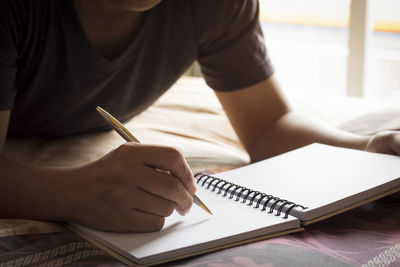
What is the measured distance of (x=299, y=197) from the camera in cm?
73

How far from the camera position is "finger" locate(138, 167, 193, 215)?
0.66 metres

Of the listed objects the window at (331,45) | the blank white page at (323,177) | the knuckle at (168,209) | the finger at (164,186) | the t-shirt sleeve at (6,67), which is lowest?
the window at (331,45)

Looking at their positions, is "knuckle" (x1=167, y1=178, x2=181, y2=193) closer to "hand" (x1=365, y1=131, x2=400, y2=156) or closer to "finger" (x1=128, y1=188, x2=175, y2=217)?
"finger" (x1=128, y1=188, x2=175, y2=217)

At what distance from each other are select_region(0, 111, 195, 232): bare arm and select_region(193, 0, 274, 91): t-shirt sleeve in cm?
53

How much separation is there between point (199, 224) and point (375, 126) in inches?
27.6

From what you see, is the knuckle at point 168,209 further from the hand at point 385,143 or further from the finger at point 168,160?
the hand at point 385,143

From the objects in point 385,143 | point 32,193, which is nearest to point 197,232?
point 32,193

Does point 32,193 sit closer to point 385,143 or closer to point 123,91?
point 123,91

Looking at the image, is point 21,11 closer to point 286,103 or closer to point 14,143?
point 14,143

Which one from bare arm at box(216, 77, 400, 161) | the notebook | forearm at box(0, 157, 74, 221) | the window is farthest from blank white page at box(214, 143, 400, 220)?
the window

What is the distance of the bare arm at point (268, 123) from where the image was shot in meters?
1.08

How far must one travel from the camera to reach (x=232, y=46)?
3.88 feet

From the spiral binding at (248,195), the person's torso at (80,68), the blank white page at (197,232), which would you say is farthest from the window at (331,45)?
the blank white page at (197,232)

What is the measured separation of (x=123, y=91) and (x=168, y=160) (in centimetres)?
49
